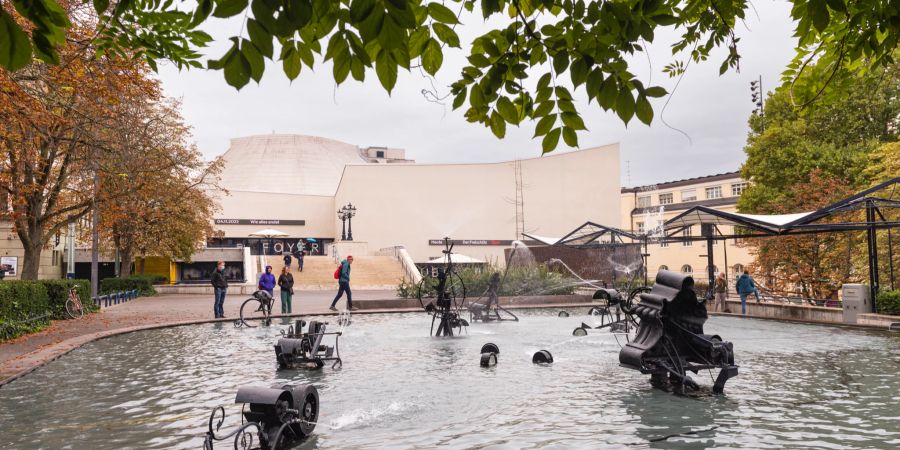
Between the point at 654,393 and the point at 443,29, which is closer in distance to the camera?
the point at 443,29

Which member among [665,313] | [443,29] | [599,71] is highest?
[443,29]

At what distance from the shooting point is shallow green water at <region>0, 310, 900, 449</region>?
6.09 m

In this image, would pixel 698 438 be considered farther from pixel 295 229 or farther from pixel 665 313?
pixel 295 229

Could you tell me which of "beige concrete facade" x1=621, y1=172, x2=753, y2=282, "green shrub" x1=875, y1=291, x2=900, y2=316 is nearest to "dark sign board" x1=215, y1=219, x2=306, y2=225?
"beige concrete facade" x1=621, y1=172, x2=753, y2=282

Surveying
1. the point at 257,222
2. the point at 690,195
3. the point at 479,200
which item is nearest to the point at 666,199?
the point at 690,195

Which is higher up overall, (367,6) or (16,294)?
(367,6)

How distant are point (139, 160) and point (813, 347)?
2087 centimetres

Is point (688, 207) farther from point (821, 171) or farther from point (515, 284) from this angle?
point (515, 284)

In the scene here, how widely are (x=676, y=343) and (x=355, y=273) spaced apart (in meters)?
38.1

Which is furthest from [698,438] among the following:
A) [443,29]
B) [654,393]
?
[443,29]

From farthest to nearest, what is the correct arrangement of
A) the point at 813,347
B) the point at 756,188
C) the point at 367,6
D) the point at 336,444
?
the point at 756,188 < the point at 813,347 < the point at 336,444 < the point at 367,6

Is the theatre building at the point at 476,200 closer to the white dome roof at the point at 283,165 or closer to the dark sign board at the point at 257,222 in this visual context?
the dark sign board at the point at 257,222

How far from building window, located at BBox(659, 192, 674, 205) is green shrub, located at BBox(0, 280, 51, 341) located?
59.5 meters

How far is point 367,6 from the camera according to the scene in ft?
8.04
